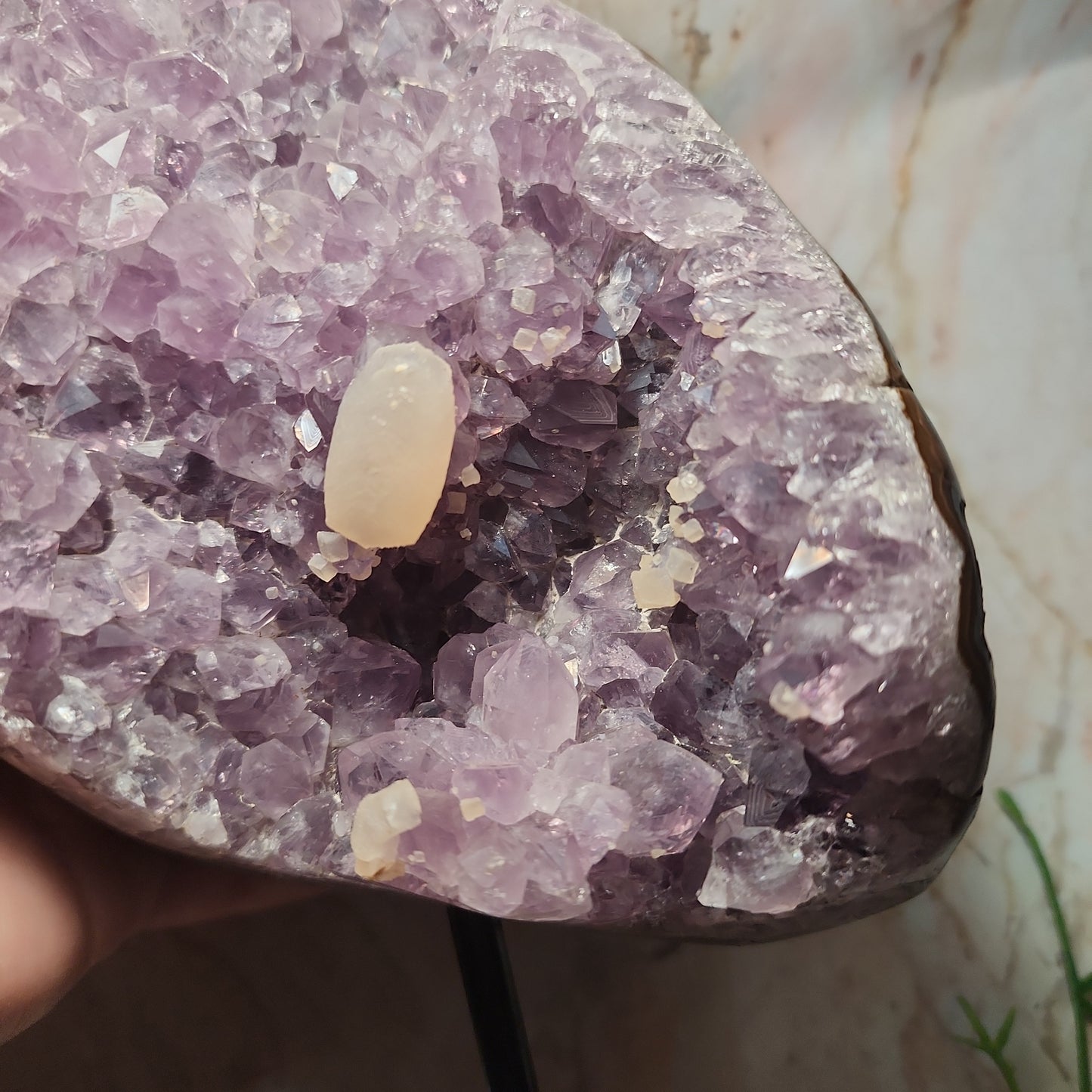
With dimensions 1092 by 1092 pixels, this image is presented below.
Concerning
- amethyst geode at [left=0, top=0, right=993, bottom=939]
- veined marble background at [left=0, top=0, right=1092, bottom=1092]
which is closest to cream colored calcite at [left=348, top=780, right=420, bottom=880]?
amethyst geode at [left=0, top=0, right=993, bottom=939]

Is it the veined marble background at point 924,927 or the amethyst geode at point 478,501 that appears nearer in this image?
the amethyst geode at point 478,501

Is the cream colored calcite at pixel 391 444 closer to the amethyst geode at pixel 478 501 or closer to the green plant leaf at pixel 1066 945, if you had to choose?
the amethyst geode at pixel 478 501

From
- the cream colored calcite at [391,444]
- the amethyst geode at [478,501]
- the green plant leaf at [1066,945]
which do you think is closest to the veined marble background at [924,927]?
the green plant leaf at [1066,945]

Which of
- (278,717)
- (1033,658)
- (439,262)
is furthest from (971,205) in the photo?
(278,717)

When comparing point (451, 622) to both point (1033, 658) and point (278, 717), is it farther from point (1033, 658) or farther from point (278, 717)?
point (1033, 658)

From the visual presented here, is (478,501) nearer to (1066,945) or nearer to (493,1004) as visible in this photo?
(493,1004)

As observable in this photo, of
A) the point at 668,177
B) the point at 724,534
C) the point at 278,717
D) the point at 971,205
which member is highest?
the point at 971,205

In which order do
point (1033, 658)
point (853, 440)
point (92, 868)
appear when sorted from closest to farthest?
point (853, 440) → point (92, 868) → point (1033, 658)
